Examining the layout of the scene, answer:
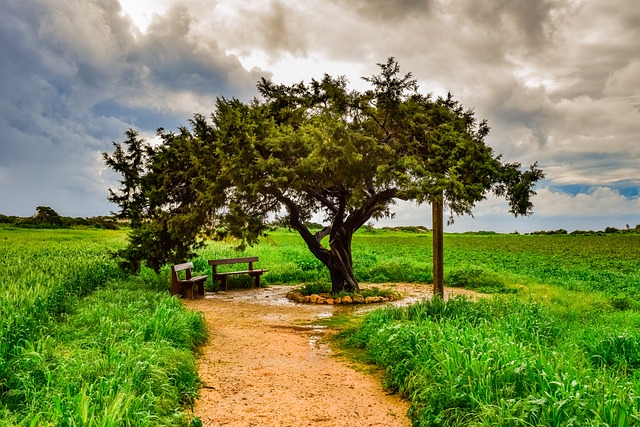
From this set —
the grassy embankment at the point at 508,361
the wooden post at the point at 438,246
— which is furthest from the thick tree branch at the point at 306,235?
the grassy embankment at the point at 508,361

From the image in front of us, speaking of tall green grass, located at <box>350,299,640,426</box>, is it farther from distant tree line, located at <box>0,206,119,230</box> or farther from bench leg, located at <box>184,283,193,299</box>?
distant tree line, located at <box>0,206,119,230</box>

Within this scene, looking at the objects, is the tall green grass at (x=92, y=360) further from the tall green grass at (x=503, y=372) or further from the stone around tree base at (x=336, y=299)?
the stone around tree base at (x=336, y=299)

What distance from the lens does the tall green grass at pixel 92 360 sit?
4723mm

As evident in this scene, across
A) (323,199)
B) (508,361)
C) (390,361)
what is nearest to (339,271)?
(323,199)

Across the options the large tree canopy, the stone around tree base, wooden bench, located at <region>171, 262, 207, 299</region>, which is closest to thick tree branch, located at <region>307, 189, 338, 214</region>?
the large tree canopy

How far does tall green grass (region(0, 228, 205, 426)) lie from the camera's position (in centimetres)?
472

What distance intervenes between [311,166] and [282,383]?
7.22 metres

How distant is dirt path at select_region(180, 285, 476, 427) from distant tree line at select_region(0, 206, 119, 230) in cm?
4293

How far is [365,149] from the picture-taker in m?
13.7

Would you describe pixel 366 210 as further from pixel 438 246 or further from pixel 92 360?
pixel 92 360

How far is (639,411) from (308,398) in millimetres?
3702

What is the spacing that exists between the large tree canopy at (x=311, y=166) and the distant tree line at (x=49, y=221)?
35.1 meters

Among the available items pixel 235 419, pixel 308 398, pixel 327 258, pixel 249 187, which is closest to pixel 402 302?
pixel 327 258

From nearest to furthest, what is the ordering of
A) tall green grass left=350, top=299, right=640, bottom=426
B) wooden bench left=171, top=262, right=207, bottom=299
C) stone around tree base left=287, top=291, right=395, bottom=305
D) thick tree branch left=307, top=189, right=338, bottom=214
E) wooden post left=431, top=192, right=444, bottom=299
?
1. tall green grass left=350, top=299, right=640, bottom=426
2. wooden post left=431, top=192, right=444, bottom=299
3. stone around tree base left=287, top=291, right=395, bottom=305
4. wooden bench left=171, top=262, right=207, bottom=299
5. thick tree branch left=307, top=189, right=338, bottom=214
